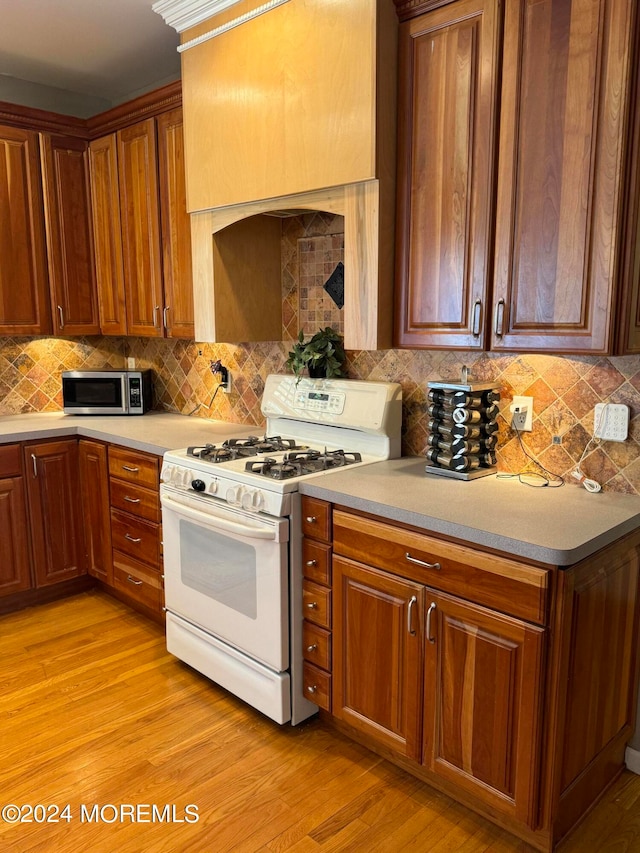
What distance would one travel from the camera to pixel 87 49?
326 centimetres

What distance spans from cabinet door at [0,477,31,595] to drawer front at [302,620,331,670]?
1.72 metres

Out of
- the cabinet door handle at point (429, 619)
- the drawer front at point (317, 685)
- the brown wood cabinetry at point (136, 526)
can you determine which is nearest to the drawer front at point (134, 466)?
the brown wood cabinetry at point (136, 526)

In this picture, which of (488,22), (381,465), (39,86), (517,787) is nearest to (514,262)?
(488,22)

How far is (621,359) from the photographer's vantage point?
2.04m

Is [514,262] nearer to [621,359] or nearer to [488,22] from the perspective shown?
[621,359]

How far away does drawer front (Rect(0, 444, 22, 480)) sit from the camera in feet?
10.4

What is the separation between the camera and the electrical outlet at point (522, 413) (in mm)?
2270

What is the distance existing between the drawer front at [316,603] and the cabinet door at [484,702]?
0.42m

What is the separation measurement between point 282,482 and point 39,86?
2.96 metres

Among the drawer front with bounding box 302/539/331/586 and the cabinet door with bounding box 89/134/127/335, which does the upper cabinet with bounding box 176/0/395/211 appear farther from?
the drawer front with bounding box 302/539/331/586

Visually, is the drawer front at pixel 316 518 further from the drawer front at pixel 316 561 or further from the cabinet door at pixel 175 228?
the cabinet door at pixel 175 228

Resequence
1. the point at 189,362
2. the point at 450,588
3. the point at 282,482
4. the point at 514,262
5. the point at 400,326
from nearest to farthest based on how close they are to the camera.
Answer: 1. the point at 450,588
2. the point at 514,262
3. the point at 282,482
4. the point at 400,326
5. the point at 189,362

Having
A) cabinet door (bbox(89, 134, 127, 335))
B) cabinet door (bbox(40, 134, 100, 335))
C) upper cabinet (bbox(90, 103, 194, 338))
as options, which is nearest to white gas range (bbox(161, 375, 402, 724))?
upper cabinet (bbox(90, 103, 194, 338))

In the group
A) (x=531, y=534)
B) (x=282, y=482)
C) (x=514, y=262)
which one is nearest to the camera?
(x=531, y=534)
